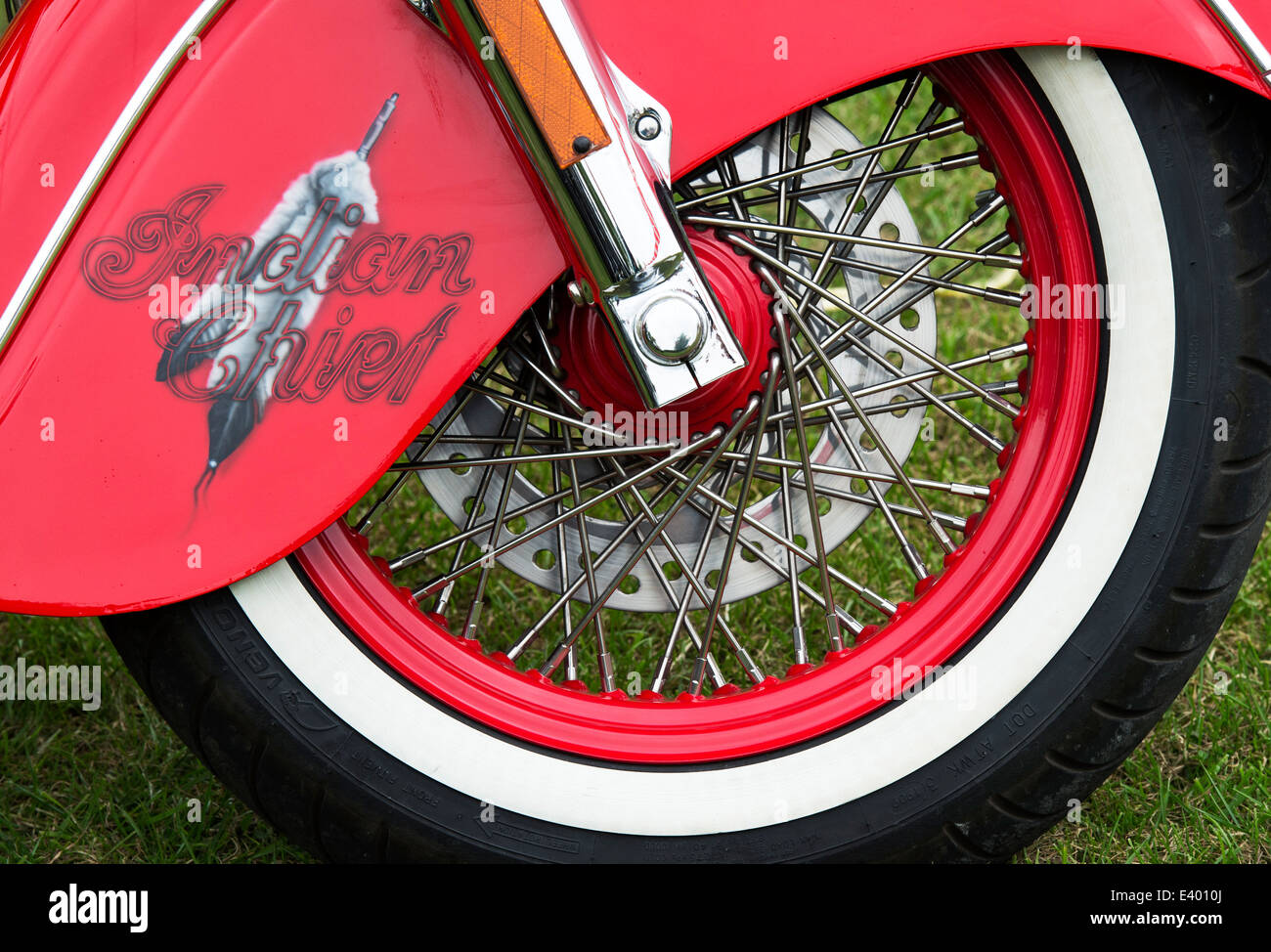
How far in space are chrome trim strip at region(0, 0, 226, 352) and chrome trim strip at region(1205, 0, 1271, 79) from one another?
1.03 meters

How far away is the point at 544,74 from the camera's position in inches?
46.3

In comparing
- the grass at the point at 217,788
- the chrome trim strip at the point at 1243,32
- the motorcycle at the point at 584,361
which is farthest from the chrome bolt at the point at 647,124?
the grass at the point at 217,788

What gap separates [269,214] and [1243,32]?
40.4 inches

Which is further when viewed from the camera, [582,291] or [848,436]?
[848,436]

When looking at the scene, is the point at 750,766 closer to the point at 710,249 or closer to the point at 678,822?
the point at 678,822

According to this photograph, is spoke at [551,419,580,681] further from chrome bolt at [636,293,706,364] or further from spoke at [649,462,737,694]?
chrome bolt at [636,293,706,364]

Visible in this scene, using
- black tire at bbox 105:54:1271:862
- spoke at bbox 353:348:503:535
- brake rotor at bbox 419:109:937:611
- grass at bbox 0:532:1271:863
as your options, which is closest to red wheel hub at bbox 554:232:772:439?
brake rotor at bbox 419:109:937:611

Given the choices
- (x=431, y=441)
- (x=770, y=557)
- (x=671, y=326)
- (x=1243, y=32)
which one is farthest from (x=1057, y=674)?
(x=431, y=441)

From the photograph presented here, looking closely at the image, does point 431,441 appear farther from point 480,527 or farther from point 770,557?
point 770,557

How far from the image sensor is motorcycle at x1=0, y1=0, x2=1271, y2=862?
1.20 metres

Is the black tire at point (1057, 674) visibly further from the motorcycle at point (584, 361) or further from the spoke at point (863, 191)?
the spoke at point (863, 191)

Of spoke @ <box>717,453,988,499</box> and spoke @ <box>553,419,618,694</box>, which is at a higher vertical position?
spoke @ <box>717,453,988,499</box>

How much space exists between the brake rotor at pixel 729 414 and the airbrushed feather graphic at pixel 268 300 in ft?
1.11

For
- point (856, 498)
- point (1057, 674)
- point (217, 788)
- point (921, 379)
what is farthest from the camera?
point (217, 788)
